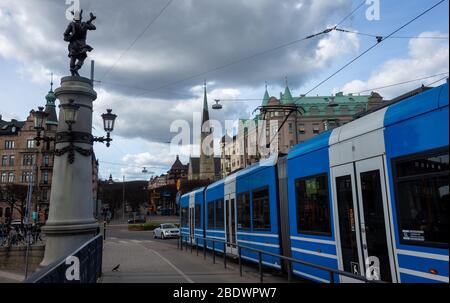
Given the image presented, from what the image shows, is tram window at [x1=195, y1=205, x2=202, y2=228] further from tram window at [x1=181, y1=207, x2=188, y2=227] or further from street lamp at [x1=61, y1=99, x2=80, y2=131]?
street lamp at [x1=61, y1=99, x2=80, y2=131]

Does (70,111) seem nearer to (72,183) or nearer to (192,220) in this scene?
(72,183)

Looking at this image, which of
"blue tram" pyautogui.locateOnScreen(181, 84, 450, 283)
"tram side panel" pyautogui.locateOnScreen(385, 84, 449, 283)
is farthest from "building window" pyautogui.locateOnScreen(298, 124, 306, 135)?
"tram side panel" pyautogui.locateOnScreen(385, 84, 449, 283)

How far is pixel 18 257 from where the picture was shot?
2253 centimetres

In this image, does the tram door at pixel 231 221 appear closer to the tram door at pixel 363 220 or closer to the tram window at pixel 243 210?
the tram window at pixel 243 210

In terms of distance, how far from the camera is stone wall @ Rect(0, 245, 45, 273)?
860 inches

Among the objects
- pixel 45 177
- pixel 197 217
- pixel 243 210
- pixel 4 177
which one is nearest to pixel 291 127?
pixel 45 177

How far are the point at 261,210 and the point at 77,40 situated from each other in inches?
265

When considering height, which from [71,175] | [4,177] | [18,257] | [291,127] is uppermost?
[291,127]

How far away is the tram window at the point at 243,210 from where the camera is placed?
43.8ft

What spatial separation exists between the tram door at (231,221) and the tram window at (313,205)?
5.36 metres

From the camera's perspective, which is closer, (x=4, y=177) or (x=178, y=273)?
(x=178, y=273)

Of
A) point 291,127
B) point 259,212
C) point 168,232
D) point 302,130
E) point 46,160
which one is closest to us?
point 259,212
